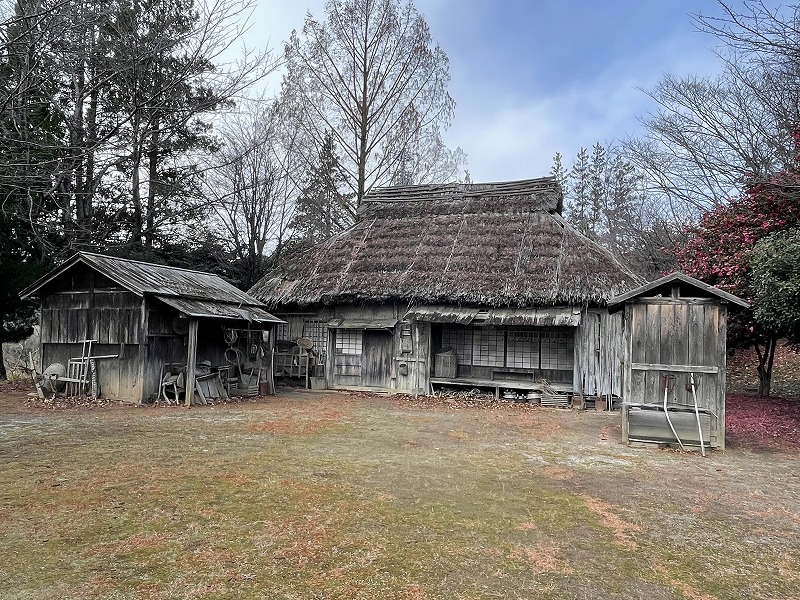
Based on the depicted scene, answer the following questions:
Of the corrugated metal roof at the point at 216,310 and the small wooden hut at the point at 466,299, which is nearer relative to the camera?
the corrugated metal roof at the point at 216,310

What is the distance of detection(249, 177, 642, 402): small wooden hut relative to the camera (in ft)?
48.4

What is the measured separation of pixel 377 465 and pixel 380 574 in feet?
11.2

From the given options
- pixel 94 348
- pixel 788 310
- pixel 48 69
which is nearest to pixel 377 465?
pixel 48 69

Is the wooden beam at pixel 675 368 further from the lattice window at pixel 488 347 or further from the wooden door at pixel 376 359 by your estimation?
the wooden door at pixel 376 359

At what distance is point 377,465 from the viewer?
746 cm

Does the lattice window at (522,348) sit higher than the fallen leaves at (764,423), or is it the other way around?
the lattice window at (522,348)

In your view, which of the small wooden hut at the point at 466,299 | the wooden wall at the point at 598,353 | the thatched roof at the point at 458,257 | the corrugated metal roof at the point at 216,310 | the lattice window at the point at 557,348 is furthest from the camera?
the lattice window at the point at 557,348

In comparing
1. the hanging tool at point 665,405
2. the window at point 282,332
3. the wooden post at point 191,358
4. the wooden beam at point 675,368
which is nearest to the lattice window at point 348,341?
the window at point 282,332

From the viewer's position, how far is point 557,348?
1583 cm

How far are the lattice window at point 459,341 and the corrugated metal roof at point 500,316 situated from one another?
151 cm

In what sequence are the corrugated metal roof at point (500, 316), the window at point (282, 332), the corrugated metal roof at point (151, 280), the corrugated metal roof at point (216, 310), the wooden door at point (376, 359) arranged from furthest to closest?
the window at point (282, 332) → the wooden door at point (376, 359) → the corrugated metal roof at point (500, 316) → the corrugated metal roof at point (216, 310) → the corrugated metal roof at point (151, 280)

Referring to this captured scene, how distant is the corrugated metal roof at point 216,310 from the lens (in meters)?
13.0

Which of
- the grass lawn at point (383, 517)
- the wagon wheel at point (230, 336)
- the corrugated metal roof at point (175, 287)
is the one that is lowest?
the grass lawn at point (383, 517)

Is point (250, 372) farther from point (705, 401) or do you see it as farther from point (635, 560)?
point (635, 560)
